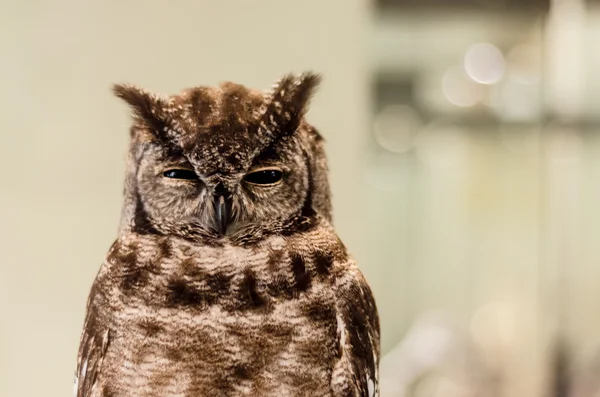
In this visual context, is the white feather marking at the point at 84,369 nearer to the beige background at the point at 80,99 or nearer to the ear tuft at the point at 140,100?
the ear tuft at the point at 140,100

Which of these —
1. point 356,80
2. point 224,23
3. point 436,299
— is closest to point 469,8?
point 356,80

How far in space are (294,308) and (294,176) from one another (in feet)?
0.36

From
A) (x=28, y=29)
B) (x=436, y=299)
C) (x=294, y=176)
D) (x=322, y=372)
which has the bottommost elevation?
(x=436, y=299)

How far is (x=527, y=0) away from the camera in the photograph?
1697 millimetres

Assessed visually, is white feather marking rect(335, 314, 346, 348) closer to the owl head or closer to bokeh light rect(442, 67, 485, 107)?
the owl head

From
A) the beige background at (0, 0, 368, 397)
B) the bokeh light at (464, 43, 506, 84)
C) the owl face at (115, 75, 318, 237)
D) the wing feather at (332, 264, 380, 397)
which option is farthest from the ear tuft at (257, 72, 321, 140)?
the bokeh light at (464, 43, 506, 84)

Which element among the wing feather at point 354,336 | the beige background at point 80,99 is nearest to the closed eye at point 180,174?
the wing feather at point 354,336

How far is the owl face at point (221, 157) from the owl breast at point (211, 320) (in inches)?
1.1

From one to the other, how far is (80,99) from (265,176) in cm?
76

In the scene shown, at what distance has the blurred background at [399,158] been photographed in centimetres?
113

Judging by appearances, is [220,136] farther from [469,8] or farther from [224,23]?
[469,8]

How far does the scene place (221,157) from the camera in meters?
0.46

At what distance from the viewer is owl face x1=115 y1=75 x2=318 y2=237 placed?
46 centimetres

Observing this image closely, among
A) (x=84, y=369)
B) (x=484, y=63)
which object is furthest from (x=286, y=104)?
(x=484, y=63)
